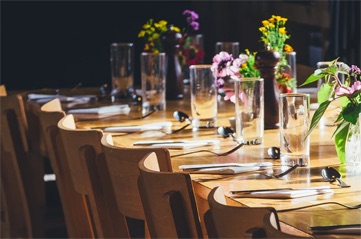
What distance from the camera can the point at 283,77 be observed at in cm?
386

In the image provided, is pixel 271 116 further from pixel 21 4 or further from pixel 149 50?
pixel 21 4

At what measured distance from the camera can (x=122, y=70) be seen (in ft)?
16.2

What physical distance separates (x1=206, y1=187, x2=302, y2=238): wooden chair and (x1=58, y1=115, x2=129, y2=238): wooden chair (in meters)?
1.31

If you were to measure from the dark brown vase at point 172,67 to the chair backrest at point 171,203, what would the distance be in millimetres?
2432

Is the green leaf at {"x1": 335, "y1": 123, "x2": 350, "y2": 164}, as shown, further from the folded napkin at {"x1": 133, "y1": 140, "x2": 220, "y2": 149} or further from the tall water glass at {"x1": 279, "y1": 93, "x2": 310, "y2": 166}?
the folded napkin at {"x1": 133, "y1": 140, "x2": 220, "y2": 149}

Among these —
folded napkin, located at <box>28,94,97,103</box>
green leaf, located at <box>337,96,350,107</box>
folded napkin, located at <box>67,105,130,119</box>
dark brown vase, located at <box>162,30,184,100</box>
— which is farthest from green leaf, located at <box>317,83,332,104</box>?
folded napkin, located at <box>28,94,97,103</box>

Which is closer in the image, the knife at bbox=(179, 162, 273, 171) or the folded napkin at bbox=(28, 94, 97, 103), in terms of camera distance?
the knife at bbox=(179, 162, 273, 171)

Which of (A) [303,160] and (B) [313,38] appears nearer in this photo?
(A) [303,160]

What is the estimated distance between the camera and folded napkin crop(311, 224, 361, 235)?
2.08 metres

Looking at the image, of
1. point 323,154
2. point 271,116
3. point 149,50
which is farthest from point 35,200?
point 323,154

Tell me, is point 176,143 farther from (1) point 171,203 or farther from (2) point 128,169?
(1) point 171,203

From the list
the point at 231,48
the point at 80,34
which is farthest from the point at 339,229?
the point at 80,34

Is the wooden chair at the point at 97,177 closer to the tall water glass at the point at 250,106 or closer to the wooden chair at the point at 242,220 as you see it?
the tall water glass at the point at 250,106

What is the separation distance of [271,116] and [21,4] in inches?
167
